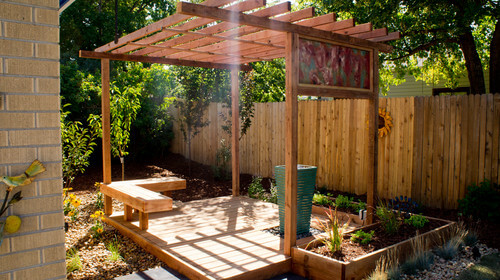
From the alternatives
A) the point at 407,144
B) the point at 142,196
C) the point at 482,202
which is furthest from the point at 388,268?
the point at 407,144

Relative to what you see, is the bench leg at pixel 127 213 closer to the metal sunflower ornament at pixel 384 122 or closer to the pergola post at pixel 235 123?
the pergola post at pixel 235 123

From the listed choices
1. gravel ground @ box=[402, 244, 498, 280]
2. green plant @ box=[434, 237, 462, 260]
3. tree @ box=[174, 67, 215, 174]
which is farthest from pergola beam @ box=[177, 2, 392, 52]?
tree @ box=[174, 67, 215, 174]

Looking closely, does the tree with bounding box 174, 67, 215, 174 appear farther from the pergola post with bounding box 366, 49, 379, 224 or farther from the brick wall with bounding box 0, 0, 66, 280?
the brick wall with bounding box 0, 0, 66, 280

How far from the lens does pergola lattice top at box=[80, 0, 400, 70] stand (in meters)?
3.59

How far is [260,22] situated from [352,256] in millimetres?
2580

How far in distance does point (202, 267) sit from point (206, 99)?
259 inches

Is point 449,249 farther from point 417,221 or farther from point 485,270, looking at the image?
A: point 417,221

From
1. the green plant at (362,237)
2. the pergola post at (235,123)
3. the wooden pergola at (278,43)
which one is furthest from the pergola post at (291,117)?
the pergola post at (235,123)

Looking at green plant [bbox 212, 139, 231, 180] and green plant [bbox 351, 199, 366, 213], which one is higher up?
green plant [bbox 212, 139, 231, 180]

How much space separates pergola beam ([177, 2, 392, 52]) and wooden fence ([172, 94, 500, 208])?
2380mm

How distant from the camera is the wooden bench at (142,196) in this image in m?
4.84

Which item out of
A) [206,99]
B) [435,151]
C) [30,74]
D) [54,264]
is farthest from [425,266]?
[206,99]

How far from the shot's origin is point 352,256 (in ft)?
13.5

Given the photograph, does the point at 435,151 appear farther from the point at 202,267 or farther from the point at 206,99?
the point at 206,99
